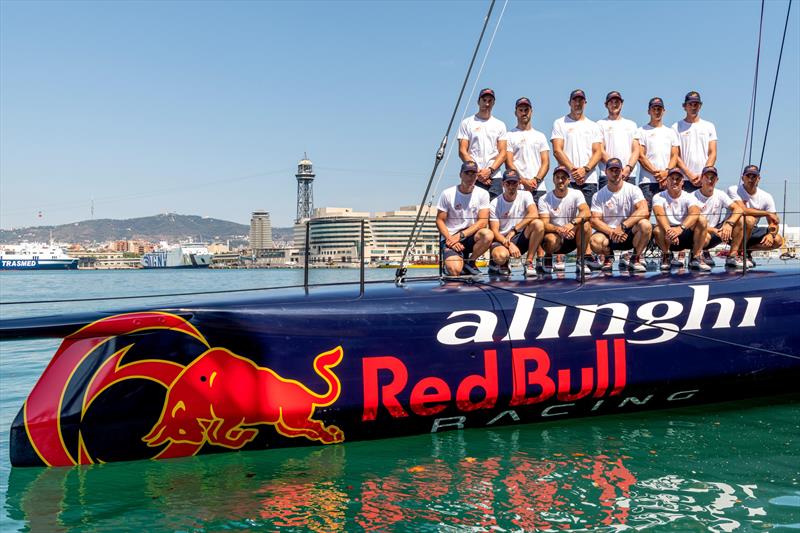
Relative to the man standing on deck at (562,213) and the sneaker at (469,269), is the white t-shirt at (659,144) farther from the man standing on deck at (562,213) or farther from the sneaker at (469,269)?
the sneaker at (469,269)

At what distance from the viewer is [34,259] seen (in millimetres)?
111438

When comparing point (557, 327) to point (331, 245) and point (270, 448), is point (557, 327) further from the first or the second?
point (331, 245)

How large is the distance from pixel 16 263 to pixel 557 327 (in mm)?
121196

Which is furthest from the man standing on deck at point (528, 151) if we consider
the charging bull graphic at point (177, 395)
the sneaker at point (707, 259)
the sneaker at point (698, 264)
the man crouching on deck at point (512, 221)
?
the charging bull graphic at point (177, 395)

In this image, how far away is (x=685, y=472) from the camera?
5.79 meters

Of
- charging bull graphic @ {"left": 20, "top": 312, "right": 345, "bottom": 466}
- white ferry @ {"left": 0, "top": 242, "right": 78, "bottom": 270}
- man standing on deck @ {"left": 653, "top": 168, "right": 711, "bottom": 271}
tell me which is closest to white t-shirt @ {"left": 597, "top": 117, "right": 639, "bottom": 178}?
man standing on deck @ {"left": 653, "top": 168, "right": 711, "bottom": 271}

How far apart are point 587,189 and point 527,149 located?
3.16 feet

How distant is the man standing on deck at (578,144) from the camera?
27.4 feet

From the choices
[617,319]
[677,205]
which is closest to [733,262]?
[677,205]

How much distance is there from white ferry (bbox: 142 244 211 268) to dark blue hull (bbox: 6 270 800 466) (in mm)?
129625

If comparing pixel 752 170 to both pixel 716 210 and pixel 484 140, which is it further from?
pixel 484 140

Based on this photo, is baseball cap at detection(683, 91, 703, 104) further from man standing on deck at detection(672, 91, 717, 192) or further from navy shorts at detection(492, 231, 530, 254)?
navy shorts at detection(492, 231, 530, 254)

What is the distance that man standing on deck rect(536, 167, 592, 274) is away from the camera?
7719mm

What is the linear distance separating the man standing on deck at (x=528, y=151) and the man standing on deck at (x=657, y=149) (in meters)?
1.31
